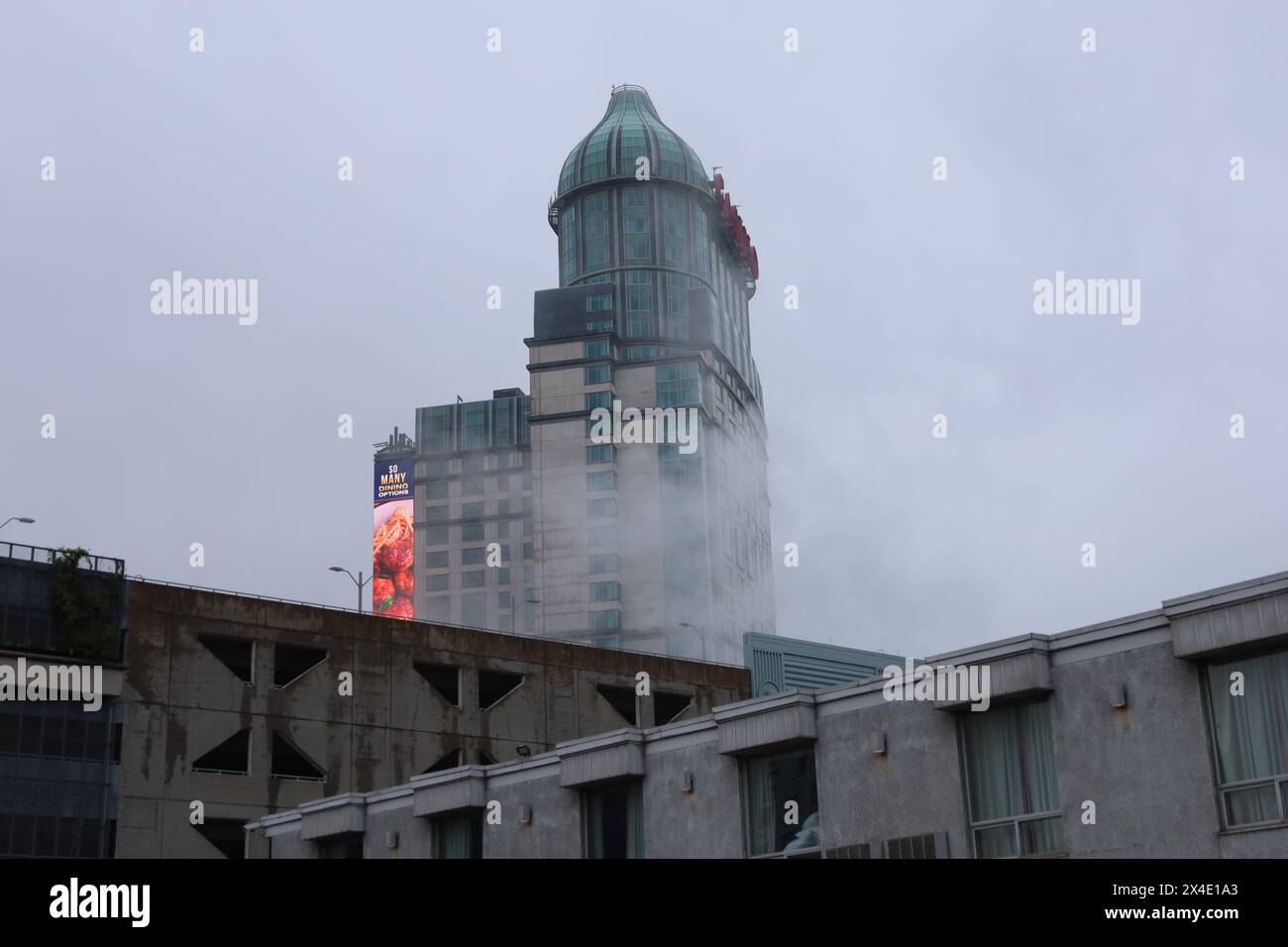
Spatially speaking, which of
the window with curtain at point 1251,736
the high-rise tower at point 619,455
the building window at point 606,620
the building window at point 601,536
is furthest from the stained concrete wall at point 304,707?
the building window at point 601,536

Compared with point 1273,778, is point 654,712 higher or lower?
higher

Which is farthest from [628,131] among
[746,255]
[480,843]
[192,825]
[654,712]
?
[480,843]

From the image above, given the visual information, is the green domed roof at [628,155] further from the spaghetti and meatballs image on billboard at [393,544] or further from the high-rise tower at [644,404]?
the spaghetti and meatballs image on billboard at [393,544]

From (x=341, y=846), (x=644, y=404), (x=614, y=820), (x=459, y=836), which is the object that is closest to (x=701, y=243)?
(x=644, y=404)

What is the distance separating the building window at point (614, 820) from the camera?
28141mm

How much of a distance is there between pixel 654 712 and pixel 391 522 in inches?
4936

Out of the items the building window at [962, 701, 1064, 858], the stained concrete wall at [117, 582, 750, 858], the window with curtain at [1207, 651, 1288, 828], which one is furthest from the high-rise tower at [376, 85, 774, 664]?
the window with curtain at [1207, 651, 1288, 828]

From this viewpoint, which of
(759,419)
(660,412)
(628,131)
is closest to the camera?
(660,412)

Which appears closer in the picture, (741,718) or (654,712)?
(741,718)

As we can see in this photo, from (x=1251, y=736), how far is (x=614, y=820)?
12.6 metres
